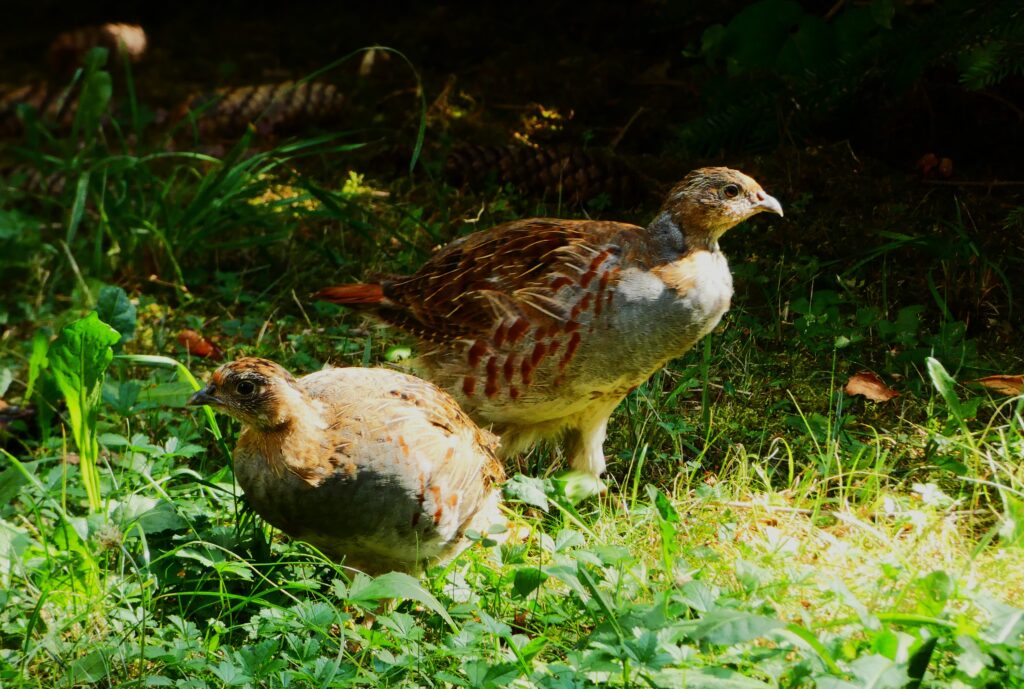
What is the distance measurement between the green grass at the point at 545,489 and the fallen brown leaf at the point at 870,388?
0.05 m

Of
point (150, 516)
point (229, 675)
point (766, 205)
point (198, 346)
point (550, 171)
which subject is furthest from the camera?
point (550, 171)

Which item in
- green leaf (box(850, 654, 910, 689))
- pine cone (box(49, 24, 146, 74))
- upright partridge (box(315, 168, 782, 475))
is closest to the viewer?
green leaf (box(850, 654, 910, 689))

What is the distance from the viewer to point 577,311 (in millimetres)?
3594

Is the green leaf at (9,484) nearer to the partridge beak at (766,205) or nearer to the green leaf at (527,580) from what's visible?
the green leaf at (527,580)

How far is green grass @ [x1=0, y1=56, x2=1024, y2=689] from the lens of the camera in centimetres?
264

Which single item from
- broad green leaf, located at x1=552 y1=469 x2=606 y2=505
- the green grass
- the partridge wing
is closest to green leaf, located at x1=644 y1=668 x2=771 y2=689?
the green grass

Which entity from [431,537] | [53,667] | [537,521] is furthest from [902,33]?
[53,667]

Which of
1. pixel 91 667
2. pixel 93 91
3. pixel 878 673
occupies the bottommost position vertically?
pixel 91 667

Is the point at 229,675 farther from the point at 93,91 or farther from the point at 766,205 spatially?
the point at 93,91

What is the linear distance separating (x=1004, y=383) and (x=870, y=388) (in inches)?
17.0

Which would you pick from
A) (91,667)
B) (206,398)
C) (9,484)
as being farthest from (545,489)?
(9,484)

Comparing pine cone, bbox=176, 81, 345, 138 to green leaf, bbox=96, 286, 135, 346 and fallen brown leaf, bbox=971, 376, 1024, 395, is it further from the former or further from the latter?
fallen brown leaf, bbox=971, 376, 1024, 395

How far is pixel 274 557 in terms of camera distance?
331 centimetres

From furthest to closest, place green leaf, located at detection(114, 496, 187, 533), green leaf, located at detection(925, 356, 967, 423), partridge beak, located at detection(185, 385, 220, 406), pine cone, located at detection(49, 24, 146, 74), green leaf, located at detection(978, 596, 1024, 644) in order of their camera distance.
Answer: pine cone, located at detection(49, 24, 146, 74) < green leaf, located at detection(925, 356, 967, 423) < green leaf, located at detection(114, 496, 187, 533) < partridge beak, located at detection(185, 385, 220, 406) < green leaf, located at detection(978, 596, 1024, 644)
